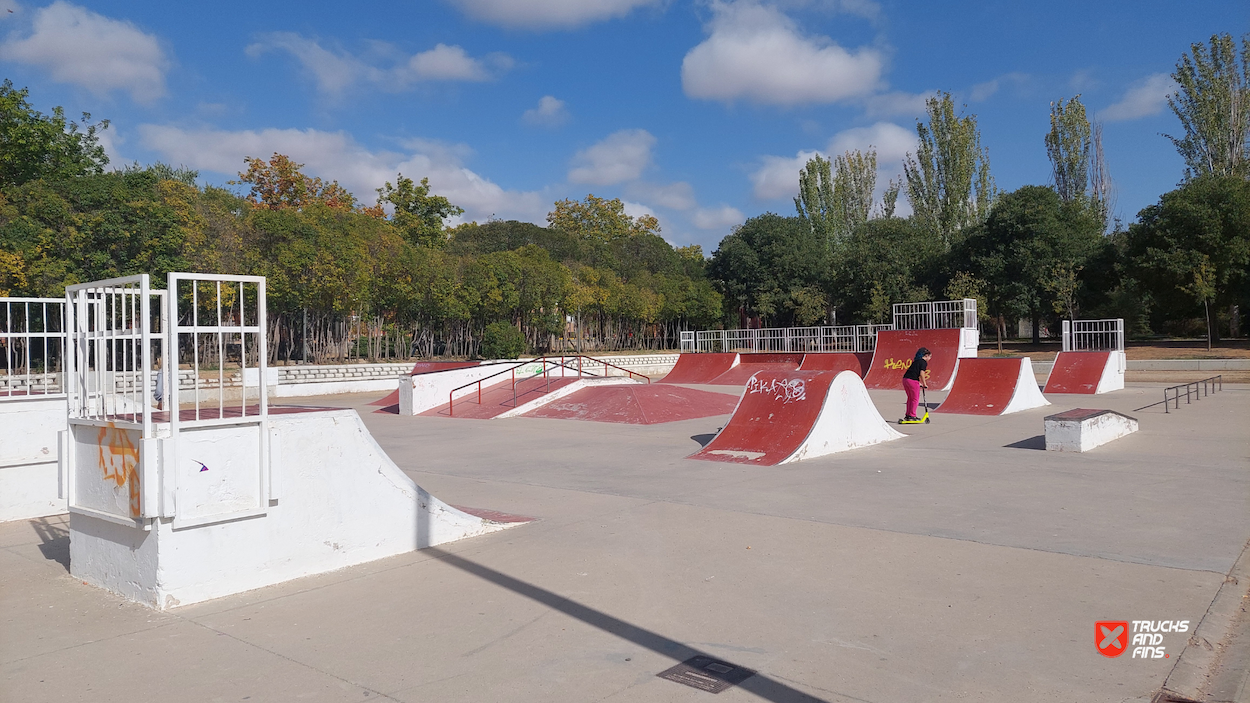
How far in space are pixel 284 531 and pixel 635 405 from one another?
39.1 feet

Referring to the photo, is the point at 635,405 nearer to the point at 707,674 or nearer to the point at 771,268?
the point at 707,674

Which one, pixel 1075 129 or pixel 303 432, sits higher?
pixel 1075 129

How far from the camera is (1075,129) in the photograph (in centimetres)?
5047

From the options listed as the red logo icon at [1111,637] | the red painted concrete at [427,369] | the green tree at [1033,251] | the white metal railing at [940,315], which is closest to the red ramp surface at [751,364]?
the white metal railing at [940,315]

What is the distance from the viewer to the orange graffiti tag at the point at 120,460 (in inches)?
195

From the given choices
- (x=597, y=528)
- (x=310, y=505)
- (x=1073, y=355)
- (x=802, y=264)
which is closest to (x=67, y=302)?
(x=310, y=505)

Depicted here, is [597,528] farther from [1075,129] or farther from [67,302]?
[1075,129]

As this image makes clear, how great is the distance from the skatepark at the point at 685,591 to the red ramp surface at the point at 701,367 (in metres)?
20.9

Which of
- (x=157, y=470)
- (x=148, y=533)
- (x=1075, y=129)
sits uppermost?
(x=1075, y=129)

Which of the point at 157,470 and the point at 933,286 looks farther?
the point at 933,286

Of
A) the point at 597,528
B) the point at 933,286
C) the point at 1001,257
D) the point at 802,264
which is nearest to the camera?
the point at 597,528

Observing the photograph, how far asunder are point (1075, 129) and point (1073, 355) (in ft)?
113

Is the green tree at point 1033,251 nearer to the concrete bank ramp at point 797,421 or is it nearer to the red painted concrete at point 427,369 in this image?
the red painted concrete at point 427,369

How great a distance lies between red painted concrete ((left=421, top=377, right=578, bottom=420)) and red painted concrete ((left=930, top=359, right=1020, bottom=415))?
9232 mm
